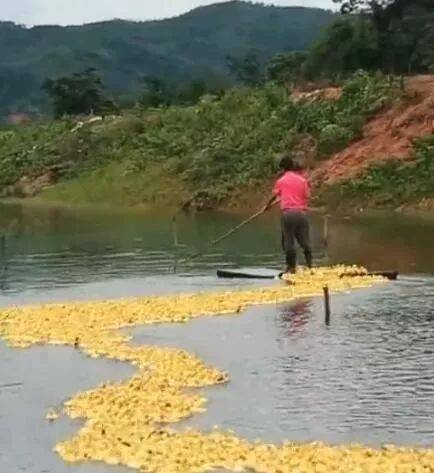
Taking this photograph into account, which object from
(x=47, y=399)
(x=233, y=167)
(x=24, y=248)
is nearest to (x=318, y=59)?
(x=233, y=167)

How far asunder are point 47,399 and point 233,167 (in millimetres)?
38846

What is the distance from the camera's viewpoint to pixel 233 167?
5044 centimetres

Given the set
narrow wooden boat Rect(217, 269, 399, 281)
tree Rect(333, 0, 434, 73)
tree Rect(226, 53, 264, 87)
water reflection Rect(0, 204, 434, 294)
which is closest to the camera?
narrow wooden boat Rect(217, 269, 399, 281)

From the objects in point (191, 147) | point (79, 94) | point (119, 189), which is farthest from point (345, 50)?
point (79, 94)

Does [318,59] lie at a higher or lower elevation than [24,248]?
higher

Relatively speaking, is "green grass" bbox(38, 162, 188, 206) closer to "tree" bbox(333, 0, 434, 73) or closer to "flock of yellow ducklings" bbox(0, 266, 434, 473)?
"tree" bbox(333, 0, 434, 73)

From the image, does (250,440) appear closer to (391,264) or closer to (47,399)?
(47,399)

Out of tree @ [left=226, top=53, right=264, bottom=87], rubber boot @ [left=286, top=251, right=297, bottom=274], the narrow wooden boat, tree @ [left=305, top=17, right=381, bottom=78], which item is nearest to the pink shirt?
rubber boot @ [left=286, top=251, right=297, bottom=274]

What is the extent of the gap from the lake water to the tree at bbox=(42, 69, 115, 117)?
58.5m

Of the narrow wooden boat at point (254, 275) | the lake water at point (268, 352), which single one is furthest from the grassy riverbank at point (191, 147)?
the narrow wooden boat at point (254, 275)

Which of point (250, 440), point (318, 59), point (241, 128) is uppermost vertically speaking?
point (318, 59)

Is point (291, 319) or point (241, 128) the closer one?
point (291, 319)

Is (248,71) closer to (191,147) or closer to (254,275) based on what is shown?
(191,147)

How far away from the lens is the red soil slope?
4441 centimetres
